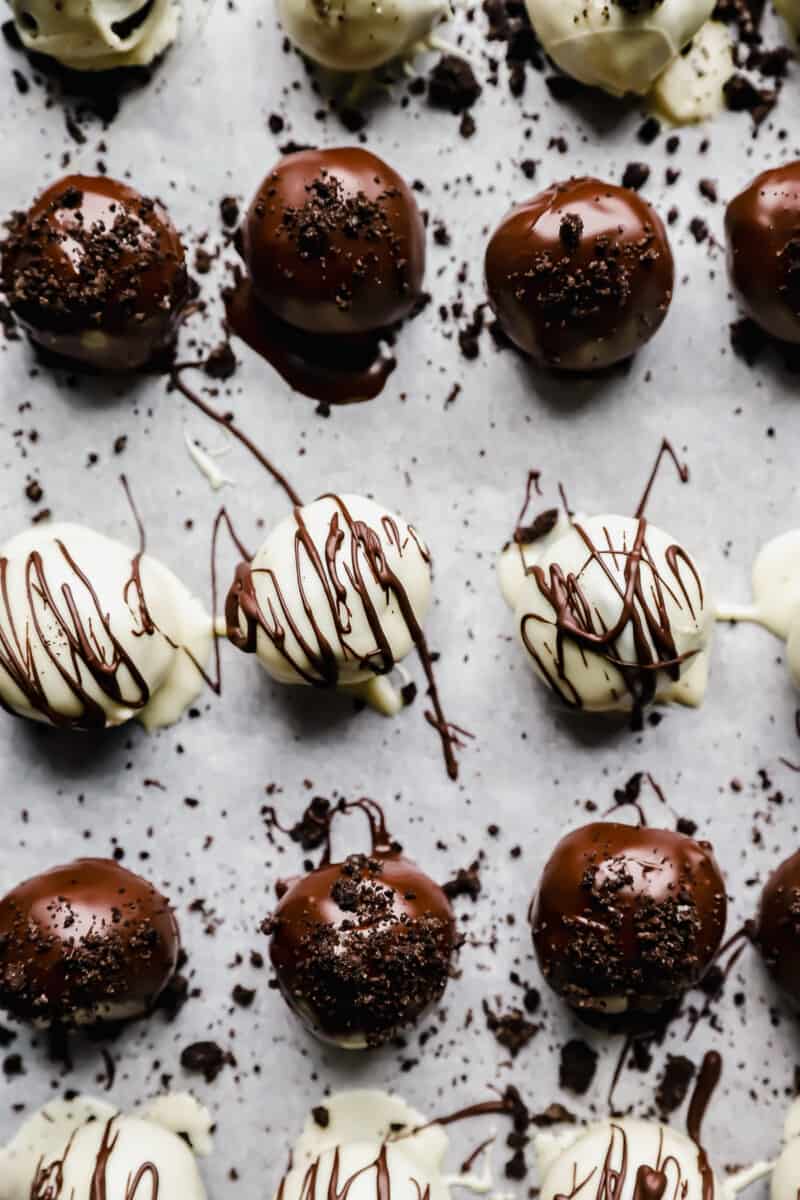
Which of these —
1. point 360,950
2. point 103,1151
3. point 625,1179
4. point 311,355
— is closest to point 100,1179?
point 103,1151

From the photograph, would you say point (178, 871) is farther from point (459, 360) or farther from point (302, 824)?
point (459, 360)

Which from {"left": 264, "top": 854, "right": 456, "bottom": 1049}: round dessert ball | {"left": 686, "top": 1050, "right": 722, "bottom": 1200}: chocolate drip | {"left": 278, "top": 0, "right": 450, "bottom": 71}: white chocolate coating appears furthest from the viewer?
{"left": 686, "top": 1050, "right": 722, "bottom": 1200}: chocolate drip

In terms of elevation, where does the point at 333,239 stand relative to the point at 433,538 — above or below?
above

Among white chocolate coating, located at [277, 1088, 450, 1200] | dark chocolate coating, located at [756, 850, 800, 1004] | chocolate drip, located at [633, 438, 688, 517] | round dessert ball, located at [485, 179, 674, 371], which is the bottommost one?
white chocolate coating, located at [277, 1088, 450, 1200]

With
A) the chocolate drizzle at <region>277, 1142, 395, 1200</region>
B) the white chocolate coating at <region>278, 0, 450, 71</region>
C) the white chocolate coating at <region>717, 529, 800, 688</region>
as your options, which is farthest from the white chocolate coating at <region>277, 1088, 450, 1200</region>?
the white chocolate coating at <region>278, 0, 450, 71</region>

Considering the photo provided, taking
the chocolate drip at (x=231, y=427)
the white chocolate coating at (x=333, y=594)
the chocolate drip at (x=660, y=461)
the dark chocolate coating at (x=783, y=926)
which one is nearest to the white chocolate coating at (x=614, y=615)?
the chocolate drip at (x=660, y=461)

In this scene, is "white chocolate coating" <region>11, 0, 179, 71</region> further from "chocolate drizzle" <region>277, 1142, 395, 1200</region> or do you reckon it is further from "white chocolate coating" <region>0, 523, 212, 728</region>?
"chocolate drizzle" <region>277, 1142, 395, 1200</region>

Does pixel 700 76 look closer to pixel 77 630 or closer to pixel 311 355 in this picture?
pixel 311 355
